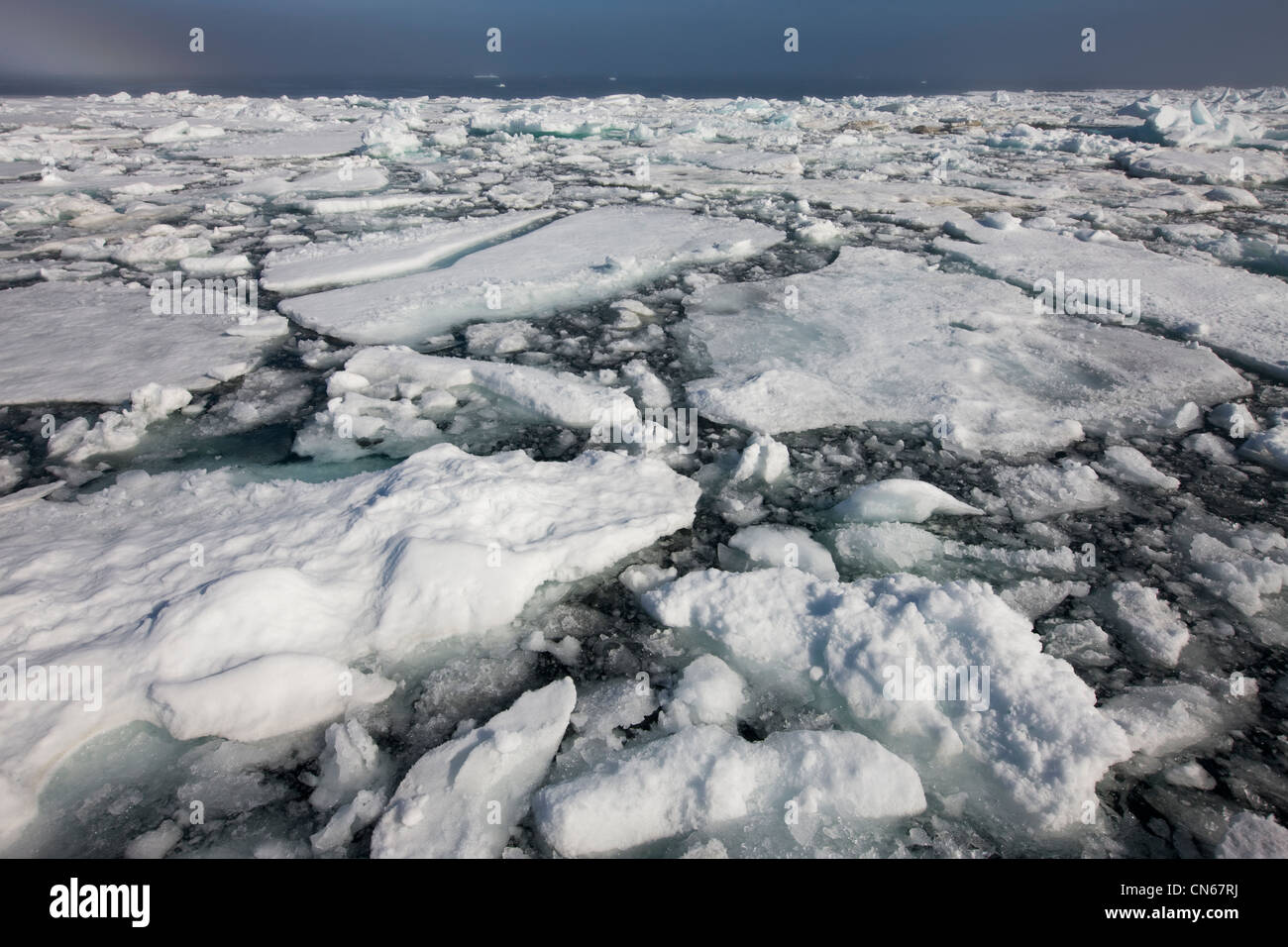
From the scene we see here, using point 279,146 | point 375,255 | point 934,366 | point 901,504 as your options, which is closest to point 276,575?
point 901,504

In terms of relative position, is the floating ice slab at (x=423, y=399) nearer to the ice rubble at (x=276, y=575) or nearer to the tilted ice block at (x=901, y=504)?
the ice rubble at (x=276, y=575)

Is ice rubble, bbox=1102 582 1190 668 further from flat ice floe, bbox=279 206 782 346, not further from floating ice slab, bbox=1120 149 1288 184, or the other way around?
floating ice slab, bbox=1120 149 1288 184

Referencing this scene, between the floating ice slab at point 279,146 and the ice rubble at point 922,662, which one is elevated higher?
the floating ice slab at point 279,146

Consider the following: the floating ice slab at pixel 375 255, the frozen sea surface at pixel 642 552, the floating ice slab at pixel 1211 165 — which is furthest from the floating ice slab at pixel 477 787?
the floating ice slab at pixel 1211 165

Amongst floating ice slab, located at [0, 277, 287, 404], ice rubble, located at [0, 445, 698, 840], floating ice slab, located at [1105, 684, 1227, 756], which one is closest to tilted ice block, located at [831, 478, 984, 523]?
ice rubble, located at [0, 445, 698, 840]

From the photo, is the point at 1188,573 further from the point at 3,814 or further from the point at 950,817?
the point at 3,814

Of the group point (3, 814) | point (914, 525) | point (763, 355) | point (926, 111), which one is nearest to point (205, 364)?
point (3, 814)
